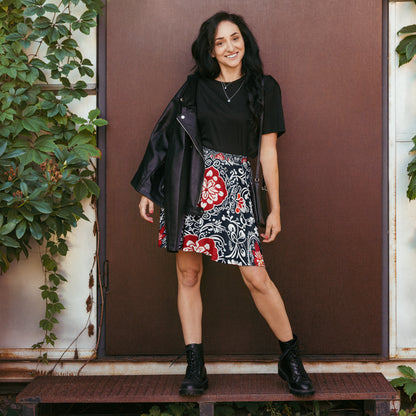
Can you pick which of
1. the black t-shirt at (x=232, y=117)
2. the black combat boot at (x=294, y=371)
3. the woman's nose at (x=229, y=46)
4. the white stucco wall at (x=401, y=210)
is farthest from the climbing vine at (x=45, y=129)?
the white stucco wall at (x=401, y=210)

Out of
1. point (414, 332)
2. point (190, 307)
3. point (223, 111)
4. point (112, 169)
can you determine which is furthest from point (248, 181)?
point (414, 332)

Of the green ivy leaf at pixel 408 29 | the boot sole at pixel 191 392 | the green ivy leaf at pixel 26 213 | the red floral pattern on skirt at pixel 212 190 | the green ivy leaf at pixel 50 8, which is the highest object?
the green ivy leaf at pixel 50 8

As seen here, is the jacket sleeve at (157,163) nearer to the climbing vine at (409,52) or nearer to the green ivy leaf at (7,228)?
the green ivy leaf at (7,228)

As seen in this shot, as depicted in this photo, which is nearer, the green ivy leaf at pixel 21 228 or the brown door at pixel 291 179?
the green ivy leaf at pixel 21 228

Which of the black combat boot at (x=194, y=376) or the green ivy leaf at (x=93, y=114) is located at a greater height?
the green ivy leaf at (x=93, y=114)

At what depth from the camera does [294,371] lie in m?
2.26

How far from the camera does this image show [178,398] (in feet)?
7.47

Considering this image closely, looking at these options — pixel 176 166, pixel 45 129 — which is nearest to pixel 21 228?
pixel 45 129

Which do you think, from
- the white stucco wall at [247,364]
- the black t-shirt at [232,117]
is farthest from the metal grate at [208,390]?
the black t-shirt at [232,117]

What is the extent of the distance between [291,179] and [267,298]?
2.49 feet

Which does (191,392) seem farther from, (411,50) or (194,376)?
(411,50)

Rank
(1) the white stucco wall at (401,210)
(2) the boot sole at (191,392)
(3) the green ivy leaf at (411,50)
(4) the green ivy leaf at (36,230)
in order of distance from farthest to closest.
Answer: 1. (1) the white stucco wall at (401,210)
2. (3) the green ivy leaf at (411,50)
3. (4) the green ivy leaf at (36,230)
4. (2) the boot sole at (191,392)

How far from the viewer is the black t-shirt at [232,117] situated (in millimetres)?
2213

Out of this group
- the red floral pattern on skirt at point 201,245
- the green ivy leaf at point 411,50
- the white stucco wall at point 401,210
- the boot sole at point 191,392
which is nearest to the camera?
the red floral pattern on skirt at point 201,245
